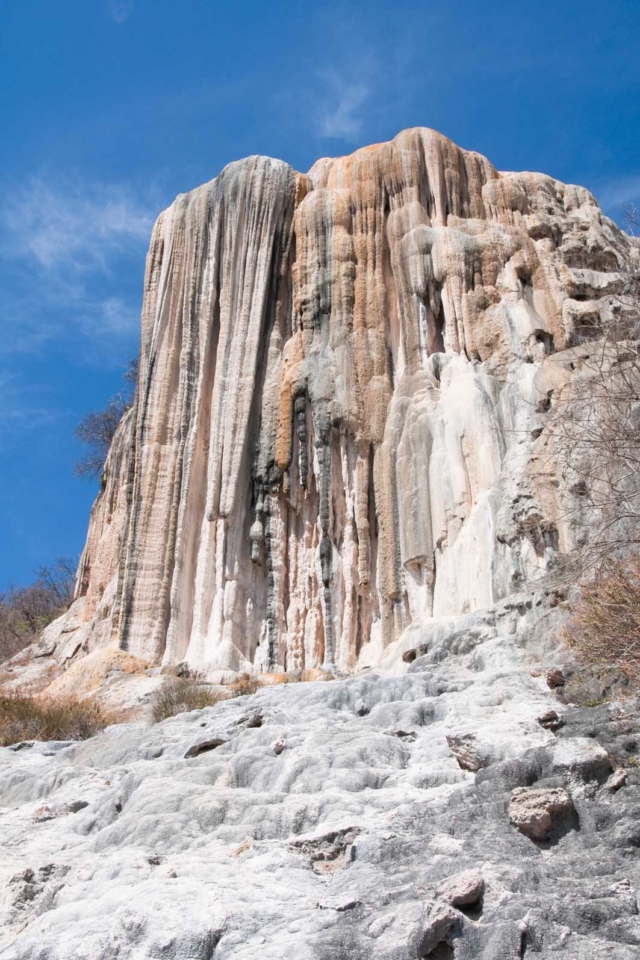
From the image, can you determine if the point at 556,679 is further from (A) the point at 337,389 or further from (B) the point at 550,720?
(A) the point at 337,389

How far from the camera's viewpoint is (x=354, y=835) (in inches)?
251

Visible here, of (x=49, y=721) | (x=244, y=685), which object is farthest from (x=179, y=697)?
(x=49, y=721)

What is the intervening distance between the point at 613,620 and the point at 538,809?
2.58 metres

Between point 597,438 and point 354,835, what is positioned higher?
point 597,438

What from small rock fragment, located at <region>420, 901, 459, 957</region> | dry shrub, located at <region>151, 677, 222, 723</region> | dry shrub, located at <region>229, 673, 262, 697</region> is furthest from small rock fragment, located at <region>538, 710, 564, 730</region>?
→ dry shrub, located at <region>229, 673, 262, 697</region>

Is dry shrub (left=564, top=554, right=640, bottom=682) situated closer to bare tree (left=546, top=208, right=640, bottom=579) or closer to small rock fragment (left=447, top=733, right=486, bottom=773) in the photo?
bare tree (left=546, top=208, right=640, bottom=579)

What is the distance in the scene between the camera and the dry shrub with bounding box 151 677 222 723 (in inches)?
564

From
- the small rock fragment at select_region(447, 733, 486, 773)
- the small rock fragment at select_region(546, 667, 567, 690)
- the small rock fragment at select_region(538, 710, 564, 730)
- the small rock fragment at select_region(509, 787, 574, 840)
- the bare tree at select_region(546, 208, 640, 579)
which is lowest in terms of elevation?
the small rock fragment at select_region(509, 787, 574, 840)

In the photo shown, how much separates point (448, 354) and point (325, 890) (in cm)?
1476

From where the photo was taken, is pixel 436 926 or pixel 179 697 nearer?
pixel 436 926

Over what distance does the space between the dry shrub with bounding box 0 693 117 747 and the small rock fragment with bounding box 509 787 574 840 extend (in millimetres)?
8482

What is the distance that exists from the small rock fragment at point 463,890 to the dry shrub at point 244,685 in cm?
950

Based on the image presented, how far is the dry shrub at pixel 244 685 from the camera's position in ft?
49.3

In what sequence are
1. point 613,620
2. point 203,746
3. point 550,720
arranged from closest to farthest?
point 550,720, point 613,620, point 203,746
